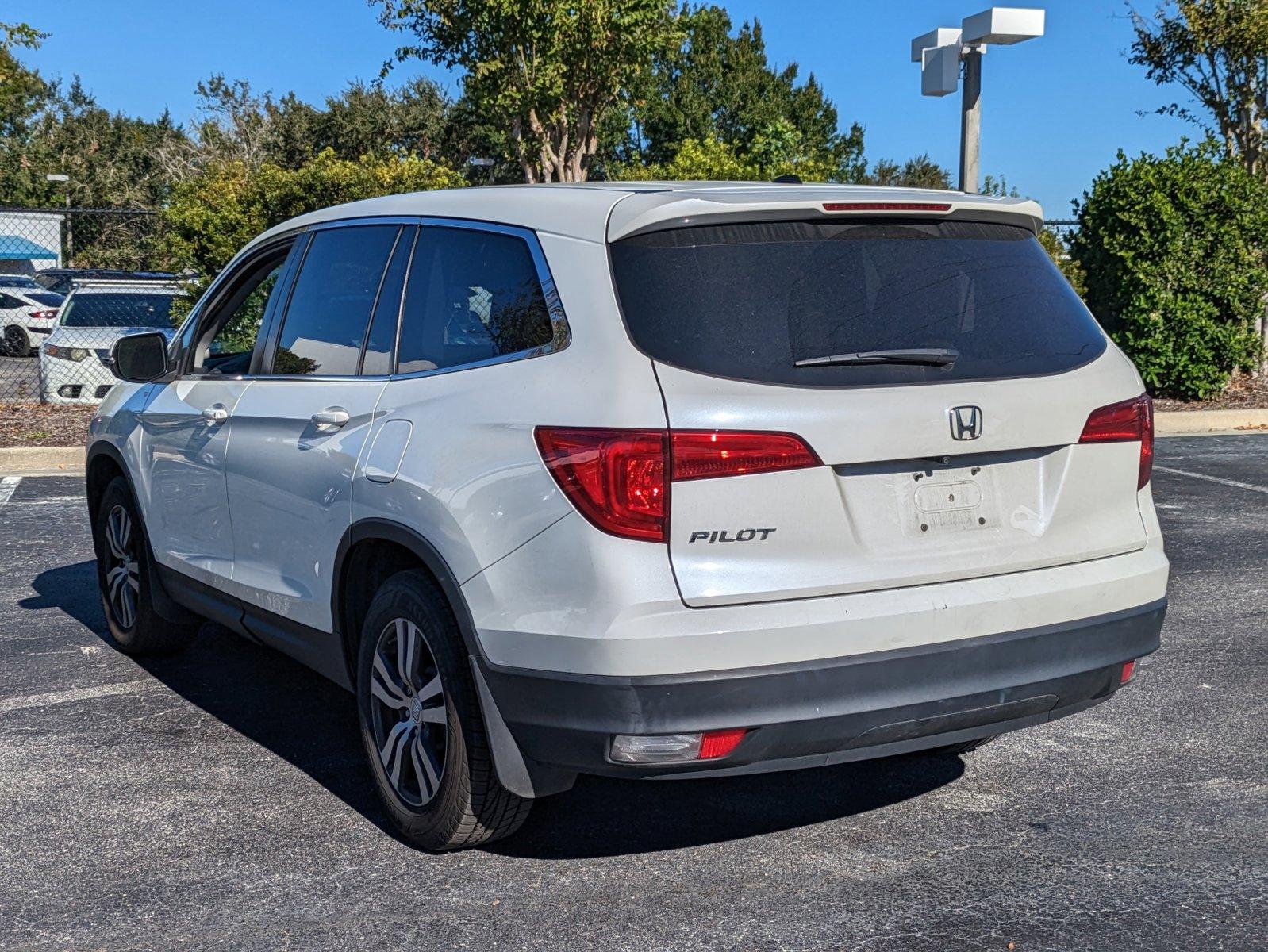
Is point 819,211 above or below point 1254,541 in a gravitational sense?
above

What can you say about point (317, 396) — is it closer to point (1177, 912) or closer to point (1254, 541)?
point (1177, 912)

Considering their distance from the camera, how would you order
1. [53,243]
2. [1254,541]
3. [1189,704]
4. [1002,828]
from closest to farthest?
[1002,828]
[1189,704]
[1254,541]
[53,243]

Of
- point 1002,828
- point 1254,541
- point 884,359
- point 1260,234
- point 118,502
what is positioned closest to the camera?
point 884,359

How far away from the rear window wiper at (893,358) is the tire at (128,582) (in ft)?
Result: 10.9

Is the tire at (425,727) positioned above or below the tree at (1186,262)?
below

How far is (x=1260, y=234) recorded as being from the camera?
1493 centimetres

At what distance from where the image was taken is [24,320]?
28.8 meters

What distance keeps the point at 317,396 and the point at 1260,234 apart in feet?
43.7

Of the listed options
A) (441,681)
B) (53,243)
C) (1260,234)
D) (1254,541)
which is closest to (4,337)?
(53,243)

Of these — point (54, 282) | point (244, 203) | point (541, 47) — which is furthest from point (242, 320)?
point (54, 282)

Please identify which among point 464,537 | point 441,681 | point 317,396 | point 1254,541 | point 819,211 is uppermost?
point 819,211

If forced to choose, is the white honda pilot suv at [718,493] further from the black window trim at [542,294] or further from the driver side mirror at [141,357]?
the driver side mirror at [141,357]

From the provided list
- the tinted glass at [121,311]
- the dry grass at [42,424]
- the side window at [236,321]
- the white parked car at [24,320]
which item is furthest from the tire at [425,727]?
the white parked car at [24,320]

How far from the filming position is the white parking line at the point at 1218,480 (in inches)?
405
